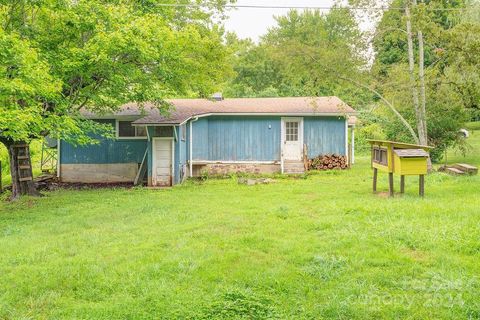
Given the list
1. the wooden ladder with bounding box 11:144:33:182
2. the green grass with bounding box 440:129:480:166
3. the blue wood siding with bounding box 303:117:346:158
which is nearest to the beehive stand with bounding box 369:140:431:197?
the blue wood siding with bounding box 303:117:346:158

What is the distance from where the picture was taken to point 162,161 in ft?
48.8

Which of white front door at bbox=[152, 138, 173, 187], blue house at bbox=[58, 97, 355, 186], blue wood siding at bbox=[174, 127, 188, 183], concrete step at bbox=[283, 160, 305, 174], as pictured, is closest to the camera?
blue wood siding at bbox=[174, 127, 188, 183]

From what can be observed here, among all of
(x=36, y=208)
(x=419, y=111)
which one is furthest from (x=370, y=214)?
(x=419, y=111)

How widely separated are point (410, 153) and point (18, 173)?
1075 cm

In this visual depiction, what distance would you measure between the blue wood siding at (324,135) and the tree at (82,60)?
16.7ft

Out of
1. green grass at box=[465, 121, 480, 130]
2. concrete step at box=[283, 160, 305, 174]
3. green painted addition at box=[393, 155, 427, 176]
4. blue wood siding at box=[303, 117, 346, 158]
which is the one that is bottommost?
concrete step at box=[283, 160, 305, 174]

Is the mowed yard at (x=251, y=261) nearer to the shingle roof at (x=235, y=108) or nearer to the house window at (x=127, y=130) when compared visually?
the shingle roof at (x=235, y=108)

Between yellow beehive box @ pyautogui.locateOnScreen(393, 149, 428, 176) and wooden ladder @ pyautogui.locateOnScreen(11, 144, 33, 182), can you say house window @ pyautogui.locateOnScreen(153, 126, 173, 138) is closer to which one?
wooden ladder @ pyautogui.locateOnScreen(11, 144, 33, 182)

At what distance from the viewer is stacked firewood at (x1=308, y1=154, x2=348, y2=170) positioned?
16.8 m

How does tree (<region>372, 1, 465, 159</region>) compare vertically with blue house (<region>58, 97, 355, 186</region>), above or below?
above

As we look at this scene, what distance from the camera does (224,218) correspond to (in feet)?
25.9

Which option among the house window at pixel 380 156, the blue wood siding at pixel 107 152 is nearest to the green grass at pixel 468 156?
the house window at pixel 380 156

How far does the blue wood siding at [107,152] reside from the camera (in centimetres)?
1662

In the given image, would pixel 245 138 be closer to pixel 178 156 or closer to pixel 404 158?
pixel 178 156
